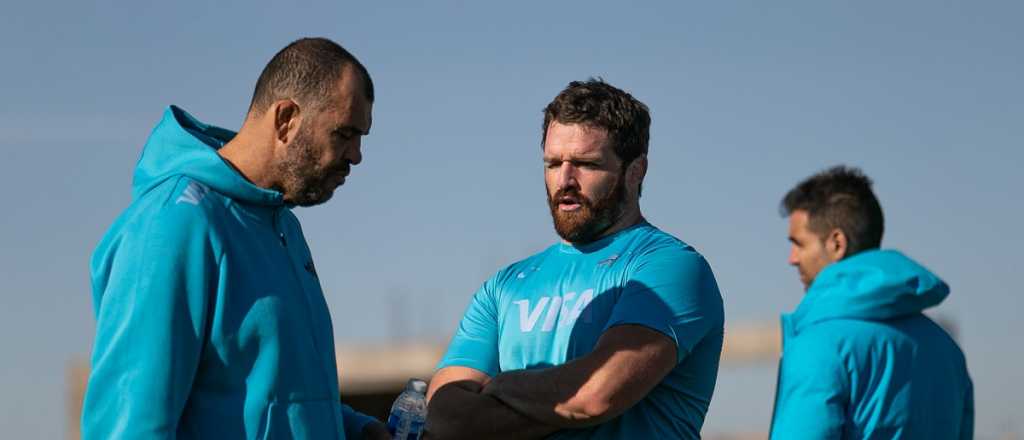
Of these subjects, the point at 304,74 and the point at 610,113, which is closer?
the point at 304,74

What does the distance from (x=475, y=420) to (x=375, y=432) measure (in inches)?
20.1

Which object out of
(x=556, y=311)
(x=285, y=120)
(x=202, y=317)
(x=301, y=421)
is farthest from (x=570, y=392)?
(x=202, y=317)

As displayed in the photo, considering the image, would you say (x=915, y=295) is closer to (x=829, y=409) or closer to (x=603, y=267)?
(x=829, y=409)

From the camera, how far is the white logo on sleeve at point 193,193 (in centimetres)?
369

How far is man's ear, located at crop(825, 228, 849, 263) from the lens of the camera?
6277 mm

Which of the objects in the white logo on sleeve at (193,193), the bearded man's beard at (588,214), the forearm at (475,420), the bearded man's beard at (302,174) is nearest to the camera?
the white logo on sleeve at (193,193)

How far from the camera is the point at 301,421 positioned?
3.78 m

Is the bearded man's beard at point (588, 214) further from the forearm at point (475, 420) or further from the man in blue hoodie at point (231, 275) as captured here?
the man in blue hoodie at point (231, 275)

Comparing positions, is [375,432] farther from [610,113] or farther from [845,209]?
[845,209]

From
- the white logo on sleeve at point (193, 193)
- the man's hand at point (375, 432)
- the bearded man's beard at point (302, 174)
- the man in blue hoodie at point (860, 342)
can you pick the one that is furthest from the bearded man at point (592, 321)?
the white logo on sleeve at point (193, 193)

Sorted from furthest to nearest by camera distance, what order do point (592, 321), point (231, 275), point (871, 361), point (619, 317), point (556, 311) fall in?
1. point (871, 361)
2. point (556, 311)
3. point (592, 321)
4. point (619, 317)
5. point (231, 275)

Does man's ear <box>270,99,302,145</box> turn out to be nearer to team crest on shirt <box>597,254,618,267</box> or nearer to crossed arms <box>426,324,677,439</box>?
crossed arms <box>426,324,677,439</box>

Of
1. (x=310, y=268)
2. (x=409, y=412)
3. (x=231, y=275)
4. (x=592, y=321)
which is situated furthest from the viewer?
(x=592, y=321)

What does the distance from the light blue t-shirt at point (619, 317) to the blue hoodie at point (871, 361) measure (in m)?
0.91
